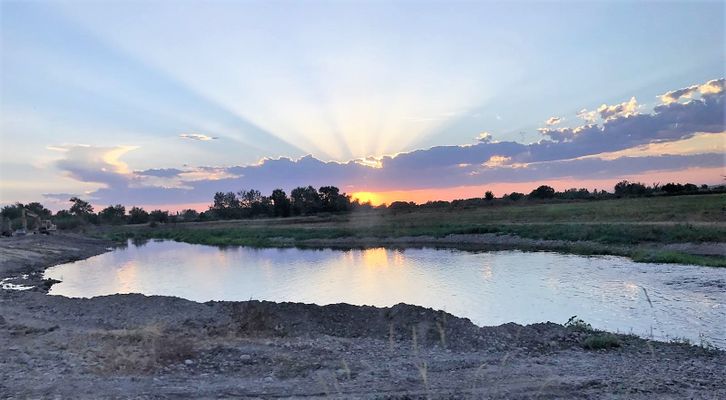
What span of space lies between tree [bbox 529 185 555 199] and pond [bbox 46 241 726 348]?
6603 cm

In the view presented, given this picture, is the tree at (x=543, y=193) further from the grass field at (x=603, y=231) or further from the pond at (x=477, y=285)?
the pond at (x=477, y=285)

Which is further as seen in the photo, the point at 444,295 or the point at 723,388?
the point at 444,295

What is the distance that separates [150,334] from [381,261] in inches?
942

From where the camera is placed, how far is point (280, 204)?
12656cm

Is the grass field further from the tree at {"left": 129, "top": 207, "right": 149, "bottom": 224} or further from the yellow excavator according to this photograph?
the tree at {"left": 129, "top": 207, "right": 149, "bottom": 224}

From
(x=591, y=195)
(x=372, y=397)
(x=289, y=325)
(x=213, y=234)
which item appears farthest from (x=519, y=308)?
(x=591, y=195)

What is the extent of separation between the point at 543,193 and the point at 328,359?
96345 mm

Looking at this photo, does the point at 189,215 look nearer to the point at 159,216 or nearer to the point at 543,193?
the point at 159,216

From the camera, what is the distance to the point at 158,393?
657 cm

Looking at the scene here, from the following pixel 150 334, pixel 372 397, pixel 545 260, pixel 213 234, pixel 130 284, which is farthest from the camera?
pixel 213 234

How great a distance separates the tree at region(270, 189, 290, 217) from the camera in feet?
410

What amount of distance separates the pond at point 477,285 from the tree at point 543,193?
66034 millimetres

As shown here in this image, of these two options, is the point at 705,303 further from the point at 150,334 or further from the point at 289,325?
the point at 150,334

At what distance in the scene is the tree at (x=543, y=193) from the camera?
316 ft
